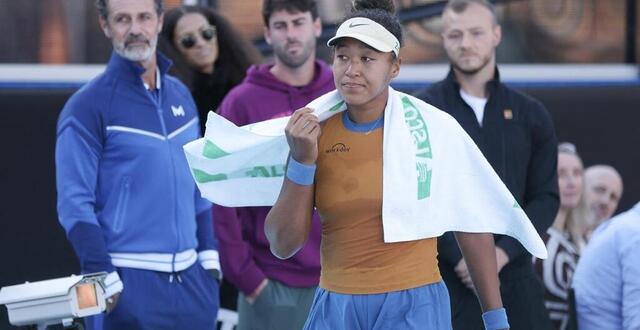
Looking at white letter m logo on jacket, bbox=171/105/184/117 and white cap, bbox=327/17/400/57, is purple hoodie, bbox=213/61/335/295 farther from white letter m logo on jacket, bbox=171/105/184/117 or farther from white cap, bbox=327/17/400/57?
white cap, bbox=327/17/400/57

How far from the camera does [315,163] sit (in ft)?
15.1

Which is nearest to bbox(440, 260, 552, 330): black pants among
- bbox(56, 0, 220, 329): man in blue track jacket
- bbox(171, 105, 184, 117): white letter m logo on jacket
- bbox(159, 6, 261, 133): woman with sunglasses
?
bbox(56, 0, 220, 329): man in blue track jacket

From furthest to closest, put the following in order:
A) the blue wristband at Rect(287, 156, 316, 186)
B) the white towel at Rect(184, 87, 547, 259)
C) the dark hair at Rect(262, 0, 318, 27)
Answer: the dark hair at Rect(262, 0, 318, 27)
the white towel at Rect(184, 87, 547, 259)
the blue wristband at Rect(287, 156, 316, 186)

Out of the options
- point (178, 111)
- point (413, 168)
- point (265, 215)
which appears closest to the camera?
point (413, 168)

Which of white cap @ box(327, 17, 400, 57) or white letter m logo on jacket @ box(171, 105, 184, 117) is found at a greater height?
white cap @ box(327, 17, 400, 57)

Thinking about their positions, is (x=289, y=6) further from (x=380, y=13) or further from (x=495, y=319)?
(x=495, y=319)

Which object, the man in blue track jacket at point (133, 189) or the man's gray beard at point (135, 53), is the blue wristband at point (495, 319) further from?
the man's gray beard at point (135, 53)

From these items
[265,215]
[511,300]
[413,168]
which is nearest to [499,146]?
[511,300]

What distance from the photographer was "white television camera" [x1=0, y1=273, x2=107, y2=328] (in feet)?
16.1

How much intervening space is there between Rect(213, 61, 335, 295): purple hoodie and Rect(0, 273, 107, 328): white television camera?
120 centimetres

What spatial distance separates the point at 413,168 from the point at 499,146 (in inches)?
57.1

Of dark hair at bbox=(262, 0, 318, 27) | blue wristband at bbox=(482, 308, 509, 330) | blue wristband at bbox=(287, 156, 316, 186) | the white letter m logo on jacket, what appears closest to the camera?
blue wristband at bbox=(287, 156, 316, 186)

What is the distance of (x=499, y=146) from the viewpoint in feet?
19.9

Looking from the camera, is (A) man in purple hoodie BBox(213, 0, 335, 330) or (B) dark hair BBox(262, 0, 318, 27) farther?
(B) dark hair BBox(262, 0, 318, 27)
